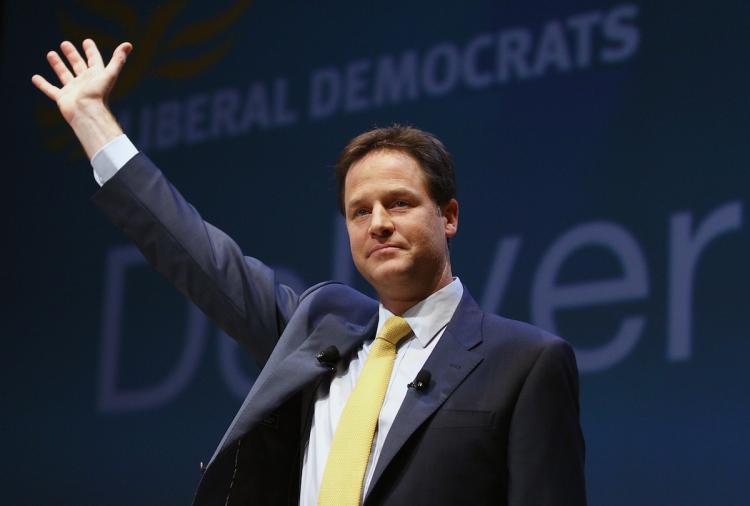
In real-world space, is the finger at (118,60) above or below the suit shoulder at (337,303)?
above

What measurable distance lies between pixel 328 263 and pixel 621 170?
3.62ft

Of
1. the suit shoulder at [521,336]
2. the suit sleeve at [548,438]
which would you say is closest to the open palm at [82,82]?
the suit shoulder at [521,336]

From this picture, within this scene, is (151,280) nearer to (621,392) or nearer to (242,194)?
(242,194)

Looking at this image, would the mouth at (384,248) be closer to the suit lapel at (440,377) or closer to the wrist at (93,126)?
the suit lapel at (440,377)

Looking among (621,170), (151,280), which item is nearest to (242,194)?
(151,280)

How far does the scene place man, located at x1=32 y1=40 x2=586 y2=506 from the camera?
1975mm

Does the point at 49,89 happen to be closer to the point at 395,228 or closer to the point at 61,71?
the point at 61,71

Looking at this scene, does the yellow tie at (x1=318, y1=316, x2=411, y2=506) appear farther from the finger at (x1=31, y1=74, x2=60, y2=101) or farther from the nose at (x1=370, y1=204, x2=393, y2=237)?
the finger at (x1=31, y1=74, x2=60, y2=101)

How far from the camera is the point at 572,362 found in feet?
6.79

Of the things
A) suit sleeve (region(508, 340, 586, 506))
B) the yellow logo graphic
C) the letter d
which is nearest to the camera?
suit sleeve (region(508, 340, 586, 506))

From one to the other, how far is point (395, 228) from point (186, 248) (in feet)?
1.26

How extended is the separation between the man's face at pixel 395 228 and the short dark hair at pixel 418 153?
0.02 meters

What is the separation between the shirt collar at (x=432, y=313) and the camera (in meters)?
2.20

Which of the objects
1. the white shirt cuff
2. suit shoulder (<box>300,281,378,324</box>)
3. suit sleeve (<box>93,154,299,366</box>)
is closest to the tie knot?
suit shoulder (<box>300,281,378,324</box>)
